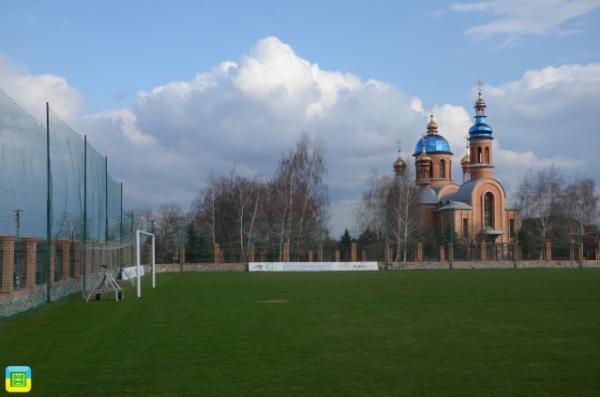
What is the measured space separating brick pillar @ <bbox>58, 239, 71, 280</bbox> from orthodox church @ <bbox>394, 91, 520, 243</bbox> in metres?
51.8

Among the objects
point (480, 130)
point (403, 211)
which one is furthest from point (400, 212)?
point (480, 130)

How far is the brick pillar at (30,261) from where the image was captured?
17938 mm

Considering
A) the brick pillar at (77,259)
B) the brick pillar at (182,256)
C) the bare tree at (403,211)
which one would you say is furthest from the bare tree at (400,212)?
the brick pillar at (77,259)

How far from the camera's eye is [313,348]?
1023cm

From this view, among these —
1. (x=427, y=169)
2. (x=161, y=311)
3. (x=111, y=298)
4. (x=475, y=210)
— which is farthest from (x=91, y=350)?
(x=427, y=169)

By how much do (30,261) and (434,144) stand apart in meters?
66.6

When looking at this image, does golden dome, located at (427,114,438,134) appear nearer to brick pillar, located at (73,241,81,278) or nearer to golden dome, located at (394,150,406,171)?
golden dome, located at (394,150,406,171)

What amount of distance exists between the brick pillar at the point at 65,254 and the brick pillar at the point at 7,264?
5.53 meters

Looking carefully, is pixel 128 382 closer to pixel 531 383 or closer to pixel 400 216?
pixel 531 383

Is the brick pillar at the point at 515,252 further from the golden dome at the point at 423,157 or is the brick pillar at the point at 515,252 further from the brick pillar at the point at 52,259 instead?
the brick pillar at the point at 52,259

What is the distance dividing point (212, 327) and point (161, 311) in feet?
13.7

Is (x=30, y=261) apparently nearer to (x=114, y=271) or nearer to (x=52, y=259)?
(x=52, y=259)

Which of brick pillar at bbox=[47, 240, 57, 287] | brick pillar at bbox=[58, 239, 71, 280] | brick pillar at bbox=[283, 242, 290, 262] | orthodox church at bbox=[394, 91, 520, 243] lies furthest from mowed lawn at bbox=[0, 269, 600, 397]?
orthodox church at bbox=[394, 91, 520, 243]

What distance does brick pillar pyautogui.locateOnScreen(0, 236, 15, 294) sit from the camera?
15.9m
